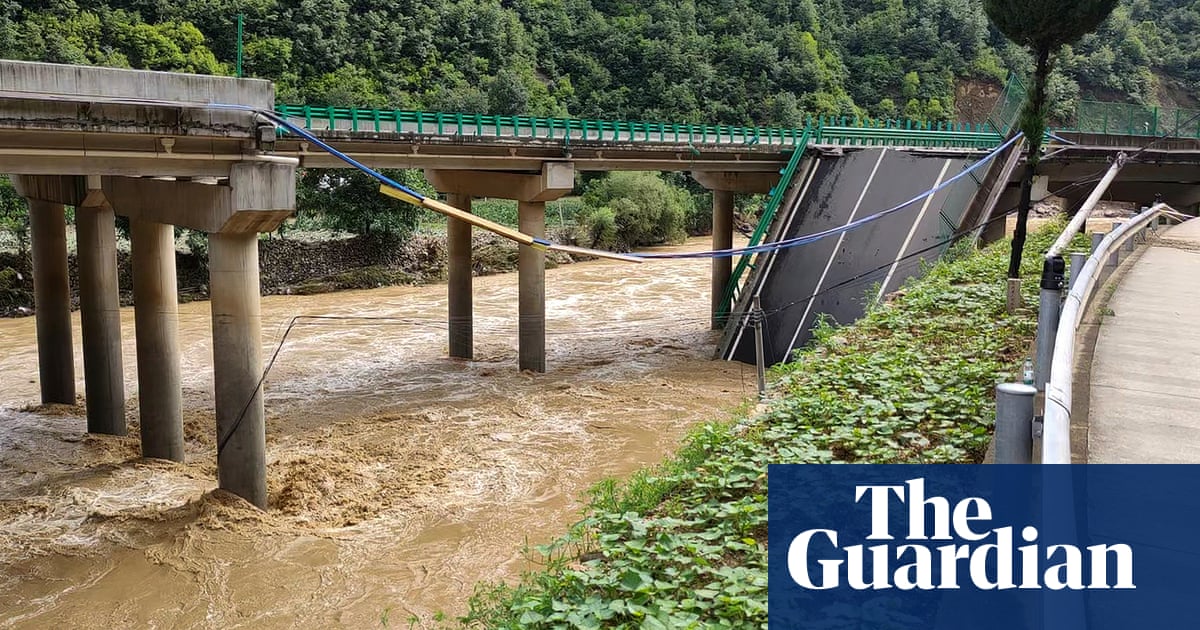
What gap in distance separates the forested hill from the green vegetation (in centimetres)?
4506

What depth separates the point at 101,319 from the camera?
17.9m

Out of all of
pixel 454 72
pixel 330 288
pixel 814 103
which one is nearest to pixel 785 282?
pixel 330 288

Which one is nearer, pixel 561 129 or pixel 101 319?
pixel 101 319

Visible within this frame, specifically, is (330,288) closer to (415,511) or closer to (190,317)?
(190,317)

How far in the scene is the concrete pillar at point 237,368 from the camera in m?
14.0

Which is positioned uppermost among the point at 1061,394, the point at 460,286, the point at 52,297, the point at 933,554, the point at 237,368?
the point at 1061,394

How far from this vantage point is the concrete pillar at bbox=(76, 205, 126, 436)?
1778cm

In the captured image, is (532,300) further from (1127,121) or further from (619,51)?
(619,51)

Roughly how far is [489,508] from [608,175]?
40.2 m

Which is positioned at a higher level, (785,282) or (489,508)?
(785,282)

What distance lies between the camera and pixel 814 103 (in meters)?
75.4

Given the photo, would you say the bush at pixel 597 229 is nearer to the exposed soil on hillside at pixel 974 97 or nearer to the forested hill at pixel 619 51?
the forested hill at pixel 619 51

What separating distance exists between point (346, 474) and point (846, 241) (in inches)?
554

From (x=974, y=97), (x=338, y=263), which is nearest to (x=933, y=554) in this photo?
(x=338, y=263)
